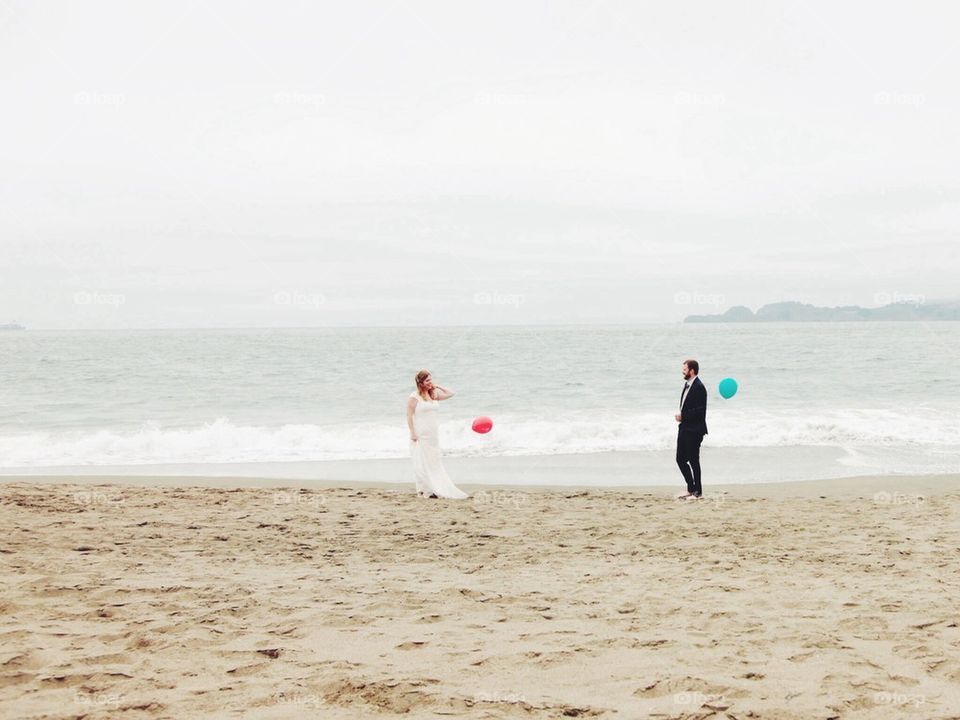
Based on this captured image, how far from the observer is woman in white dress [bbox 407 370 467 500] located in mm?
11844

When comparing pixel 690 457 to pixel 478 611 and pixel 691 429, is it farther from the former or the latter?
pixel 478 611

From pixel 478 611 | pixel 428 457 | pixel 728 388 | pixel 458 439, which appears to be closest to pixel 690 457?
pixel 728 388

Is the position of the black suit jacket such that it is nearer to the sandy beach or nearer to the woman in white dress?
the sandy beach

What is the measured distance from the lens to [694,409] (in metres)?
11.6

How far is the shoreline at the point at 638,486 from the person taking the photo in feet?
39.7

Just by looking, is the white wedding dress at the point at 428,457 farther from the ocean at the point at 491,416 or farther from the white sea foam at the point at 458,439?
the white sea foam at the point at 458,439

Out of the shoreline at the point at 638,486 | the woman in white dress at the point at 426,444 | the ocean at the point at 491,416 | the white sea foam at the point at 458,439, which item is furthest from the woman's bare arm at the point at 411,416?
the white sea foam at the point at 458,439

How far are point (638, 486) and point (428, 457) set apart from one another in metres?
3.58

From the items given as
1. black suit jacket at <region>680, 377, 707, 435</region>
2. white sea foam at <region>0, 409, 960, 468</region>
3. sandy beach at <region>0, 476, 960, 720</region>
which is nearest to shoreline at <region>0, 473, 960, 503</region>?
black suit jacket at <region>680, 377, 707, 435</region>

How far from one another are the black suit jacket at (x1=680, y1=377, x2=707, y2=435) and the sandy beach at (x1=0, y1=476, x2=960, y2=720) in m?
1.43

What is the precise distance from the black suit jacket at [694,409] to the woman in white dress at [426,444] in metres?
3.41

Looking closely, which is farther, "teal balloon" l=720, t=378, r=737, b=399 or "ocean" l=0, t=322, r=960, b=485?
"ocean" l=0, t=322, r=960, b=485

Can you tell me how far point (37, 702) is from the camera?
4340 mm

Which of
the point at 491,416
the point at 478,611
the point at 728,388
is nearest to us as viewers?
the point at 478,611
